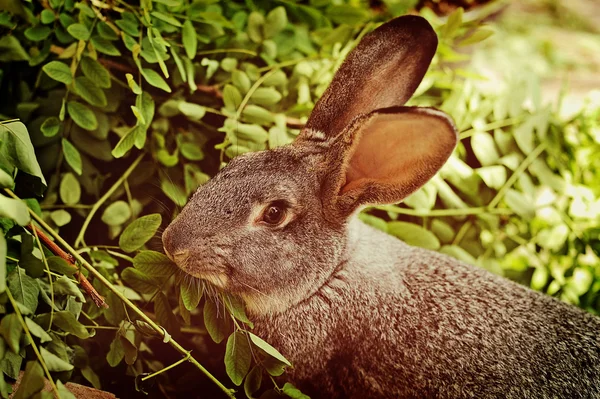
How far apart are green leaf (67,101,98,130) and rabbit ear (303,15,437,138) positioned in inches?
31.1

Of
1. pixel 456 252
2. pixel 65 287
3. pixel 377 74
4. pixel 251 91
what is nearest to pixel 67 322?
pixel 65 287

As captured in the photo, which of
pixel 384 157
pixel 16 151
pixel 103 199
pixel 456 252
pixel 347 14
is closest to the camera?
pixel 16 151

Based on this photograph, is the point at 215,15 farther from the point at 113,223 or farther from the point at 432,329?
the point at 432,329

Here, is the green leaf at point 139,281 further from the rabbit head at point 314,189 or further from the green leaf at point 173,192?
the green leaf at point 173,192

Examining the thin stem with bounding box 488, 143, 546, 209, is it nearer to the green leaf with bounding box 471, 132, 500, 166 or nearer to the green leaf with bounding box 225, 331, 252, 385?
the green leaf with bounding box 471, 132, 500, 166

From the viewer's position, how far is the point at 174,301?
2.20m

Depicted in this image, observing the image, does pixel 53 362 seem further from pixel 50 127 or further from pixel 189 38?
pixel 189 38

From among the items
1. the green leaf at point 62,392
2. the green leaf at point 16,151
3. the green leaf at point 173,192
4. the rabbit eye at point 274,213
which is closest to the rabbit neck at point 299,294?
the rabbit eye at point 274,213

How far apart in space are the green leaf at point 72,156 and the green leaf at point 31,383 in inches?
34.6

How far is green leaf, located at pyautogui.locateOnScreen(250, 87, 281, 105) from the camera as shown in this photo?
2508 millimetres

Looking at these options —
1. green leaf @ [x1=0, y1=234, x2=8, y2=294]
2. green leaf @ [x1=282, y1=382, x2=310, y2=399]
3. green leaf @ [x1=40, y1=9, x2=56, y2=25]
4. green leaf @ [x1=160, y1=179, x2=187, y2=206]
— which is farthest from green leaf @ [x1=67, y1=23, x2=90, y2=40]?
green leaf @ [x1=282, y1=382, x2=310, y2=399]

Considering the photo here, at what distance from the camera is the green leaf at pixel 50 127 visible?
2.15 m

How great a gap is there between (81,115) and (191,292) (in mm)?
780

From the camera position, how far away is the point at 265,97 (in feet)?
8.23
